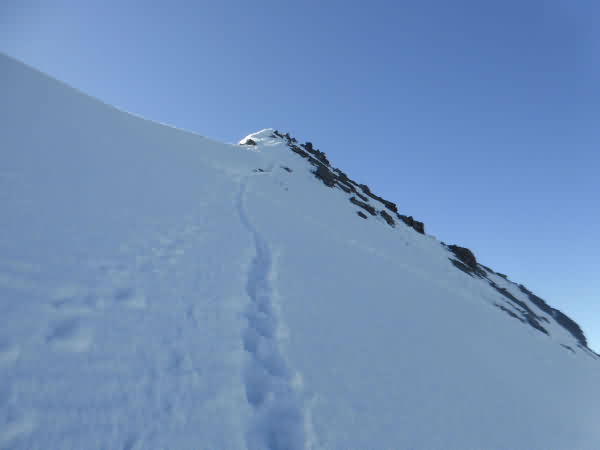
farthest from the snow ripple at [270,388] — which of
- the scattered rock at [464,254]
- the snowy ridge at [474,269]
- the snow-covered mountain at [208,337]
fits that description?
the scattered rock at [464,254]

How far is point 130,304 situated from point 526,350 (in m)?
11.1

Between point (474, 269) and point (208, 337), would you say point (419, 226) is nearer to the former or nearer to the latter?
point (474, 269)

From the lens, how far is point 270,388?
3.01 meters

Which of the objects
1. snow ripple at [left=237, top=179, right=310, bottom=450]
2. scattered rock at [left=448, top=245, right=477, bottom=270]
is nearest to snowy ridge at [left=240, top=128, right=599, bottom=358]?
scattered rock at [left=448, top=245, right=477, bottom=270]

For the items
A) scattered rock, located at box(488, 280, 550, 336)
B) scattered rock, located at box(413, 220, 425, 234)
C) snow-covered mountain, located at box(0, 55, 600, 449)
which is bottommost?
snow-covered mountain, located at box(0, 55, 600, 449)

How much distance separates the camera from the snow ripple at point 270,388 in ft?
8.30

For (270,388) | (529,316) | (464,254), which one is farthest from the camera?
(464,254)

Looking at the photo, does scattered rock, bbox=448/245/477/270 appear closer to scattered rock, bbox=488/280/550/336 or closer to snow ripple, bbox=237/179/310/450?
scattered rock, bbox=488/280/550/336

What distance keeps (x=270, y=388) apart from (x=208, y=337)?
986 millimetres

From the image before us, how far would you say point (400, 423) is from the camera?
3.08 metres

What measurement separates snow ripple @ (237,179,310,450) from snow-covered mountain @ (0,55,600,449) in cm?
2

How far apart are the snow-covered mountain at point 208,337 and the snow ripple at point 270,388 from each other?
0.06ft

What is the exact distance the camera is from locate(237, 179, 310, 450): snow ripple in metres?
2.53

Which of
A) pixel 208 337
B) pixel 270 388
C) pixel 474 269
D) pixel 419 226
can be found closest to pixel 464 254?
pixel 474 269
